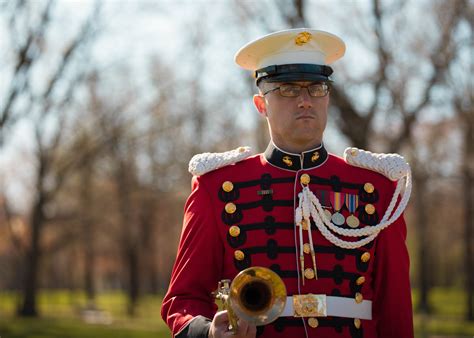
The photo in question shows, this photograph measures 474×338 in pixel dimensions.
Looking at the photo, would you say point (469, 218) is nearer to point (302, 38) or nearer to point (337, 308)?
point (302, 38)

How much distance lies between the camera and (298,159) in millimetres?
3625

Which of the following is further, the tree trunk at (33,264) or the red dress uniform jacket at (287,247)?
the tree trunk at (33,264)

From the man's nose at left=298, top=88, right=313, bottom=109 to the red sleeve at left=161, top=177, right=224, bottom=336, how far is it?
62 cm

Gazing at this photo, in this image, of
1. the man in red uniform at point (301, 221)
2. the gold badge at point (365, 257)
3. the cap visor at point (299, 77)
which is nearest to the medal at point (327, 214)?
the man in red uniform at point (301, 221)

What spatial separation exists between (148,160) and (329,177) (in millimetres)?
29409

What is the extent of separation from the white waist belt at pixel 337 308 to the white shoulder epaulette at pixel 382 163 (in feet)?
2.04

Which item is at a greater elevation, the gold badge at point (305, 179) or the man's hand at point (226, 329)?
the gold badge at point (305, 179)

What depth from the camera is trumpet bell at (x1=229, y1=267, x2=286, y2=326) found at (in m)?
2.87

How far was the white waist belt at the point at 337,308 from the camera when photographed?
11.0 ft

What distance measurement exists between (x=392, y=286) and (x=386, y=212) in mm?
336

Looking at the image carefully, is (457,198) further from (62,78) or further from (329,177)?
(329,177)

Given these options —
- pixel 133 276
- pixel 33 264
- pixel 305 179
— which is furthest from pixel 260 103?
pixel 133 276

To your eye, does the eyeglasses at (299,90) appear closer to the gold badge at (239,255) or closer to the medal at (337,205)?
the medal at (337,205)

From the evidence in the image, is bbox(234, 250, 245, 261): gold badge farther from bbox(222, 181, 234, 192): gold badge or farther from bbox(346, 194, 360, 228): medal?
bbox(346, 194, 360, 228): medal
